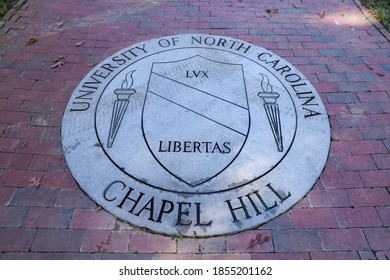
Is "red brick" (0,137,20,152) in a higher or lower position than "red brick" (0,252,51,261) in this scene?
higher

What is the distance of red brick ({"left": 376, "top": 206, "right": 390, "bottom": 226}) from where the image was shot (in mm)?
2174

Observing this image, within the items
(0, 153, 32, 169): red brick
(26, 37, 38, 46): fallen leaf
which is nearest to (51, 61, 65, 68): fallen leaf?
(26, 37, 38, 46): fallen leaf

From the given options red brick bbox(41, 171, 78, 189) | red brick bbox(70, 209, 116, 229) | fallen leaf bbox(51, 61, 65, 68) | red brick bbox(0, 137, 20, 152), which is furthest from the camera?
fallen leaf bbox(51, 61, 65, 68)

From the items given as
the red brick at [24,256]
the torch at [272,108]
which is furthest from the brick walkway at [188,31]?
the torch at [272,108]

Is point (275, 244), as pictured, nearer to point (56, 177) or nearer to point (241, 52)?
Result: point (56, 177)

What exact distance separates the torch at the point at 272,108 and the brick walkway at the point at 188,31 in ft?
1.35

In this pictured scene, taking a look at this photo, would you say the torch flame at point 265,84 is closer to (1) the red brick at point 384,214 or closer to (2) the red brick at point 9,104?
(1) the red brick at point 384,214

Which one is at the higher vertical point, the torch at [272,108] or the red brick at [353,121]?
the torch at [272,108]

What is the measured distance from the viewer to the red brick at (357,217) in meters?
2.16

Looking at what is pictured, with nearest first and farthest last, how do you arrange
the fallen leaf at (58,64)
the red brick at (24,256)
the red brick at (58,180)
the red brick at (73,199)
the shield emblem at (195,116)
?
1. the red brick at (24,256)
2. the red brick at (73,199)
3. the red brick at (58,180)
4. the shield emblem at (195,116)
5. the fallen leaf at (58,64)

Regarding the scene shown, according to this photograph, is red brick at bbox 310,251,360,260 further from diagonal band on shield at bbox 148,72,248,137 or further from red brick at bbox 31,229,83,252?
red brick at bbox 31,229,83,252

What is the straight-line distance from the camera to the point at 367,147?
2.60 metres

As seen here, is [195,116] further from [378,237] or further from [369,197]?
[378,237]

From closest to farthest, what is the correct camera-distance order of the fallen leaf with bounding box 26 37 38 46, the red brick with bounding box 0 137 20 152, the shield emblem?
the shield emblem < the red brick with bounding box 0 137 20 152 < the fallen leaf with bounding box 26 37 38 46
